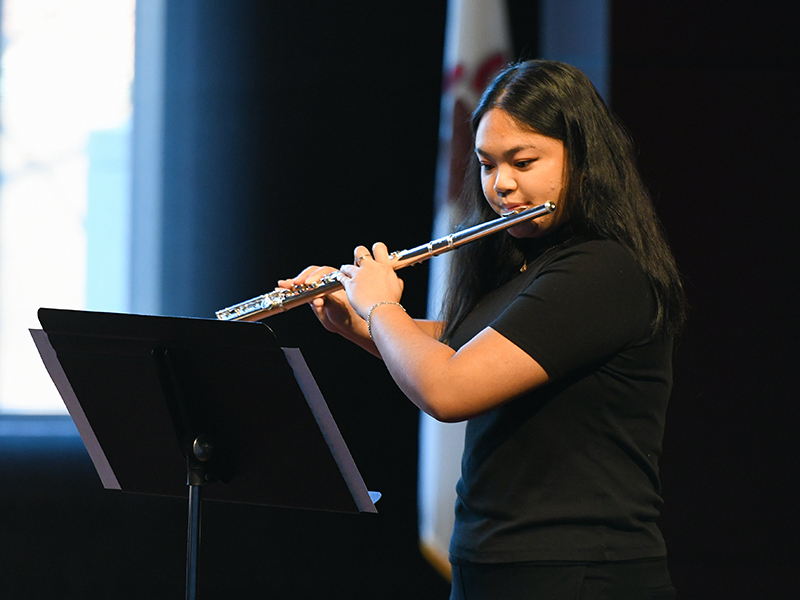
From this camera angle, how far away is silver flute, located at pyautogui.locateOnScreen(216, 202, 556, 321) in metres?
1.33

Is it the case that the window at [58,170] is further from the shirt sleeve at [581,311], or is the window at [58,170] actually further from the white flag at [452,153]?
the shirt sleeve at [581,311]

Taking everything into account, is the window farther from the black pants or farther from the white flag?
the black pants

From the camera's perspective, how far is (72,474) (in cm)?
266

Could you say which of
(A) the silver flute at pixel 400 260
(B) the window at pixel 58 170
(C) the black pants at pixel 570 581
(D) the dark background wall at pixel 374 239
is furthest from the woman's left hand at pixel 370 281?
(B) the window at pixel 58 170

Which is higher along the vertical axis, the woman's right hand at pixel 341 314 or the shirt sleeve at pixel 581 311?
the shirt sleeve at pixel 581 311

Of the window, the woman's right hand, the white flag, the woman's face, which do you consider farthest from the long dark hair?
the window

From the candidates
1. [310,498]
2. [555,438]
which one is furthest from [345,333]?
[555,438]

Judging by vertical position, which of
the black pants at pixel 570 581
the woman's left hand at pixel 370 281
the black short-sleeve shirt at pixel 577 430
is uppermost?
the woman's left hand at pixel 370 281

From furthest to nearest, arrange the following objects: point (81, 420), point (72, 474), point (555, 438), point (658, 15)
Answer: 1. point (72, 474)
2. point (658, 15)
3. point (81, 420)
4. point (555, 438)

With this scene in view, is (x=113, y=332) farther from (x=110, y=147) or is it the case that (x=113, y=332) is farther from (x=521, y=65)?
(x=110, y=147)

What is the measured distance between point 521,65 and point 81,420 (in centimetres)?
89

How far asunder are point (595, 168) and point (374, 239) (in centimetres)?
156

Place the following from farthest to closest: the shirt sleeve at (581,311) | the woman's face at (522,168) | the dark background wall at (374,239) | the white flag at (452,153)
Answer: the dark background wall at (374,239) → the white flag at (452,153) → the woman's face at (522,168) → the shirt sleeve at (581,311)

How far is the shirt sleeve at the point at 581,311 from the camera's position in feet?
3.74
